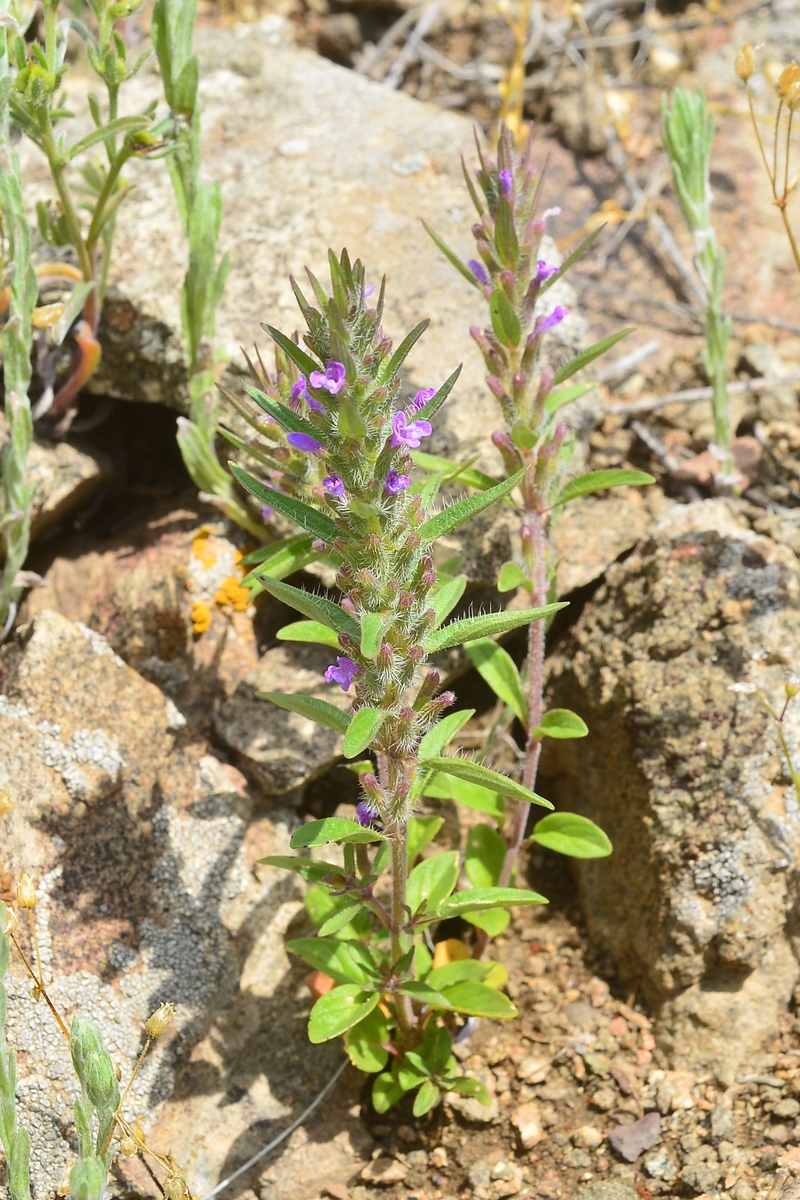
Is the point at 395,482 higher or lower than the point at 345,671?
higher

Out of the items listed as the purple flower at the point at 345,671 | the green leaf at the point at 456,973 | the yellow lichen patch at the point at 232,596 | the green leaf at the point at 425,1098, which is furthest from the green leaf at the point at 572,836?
the yellow lichen patch at the point at 232,596

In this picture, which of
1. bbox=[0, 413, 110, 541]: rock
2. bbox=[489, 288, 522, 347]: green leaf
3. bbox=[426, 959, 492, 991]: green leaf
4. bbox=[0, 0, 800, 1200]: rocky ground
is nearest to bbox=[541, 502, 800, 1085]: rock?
bbox=[0, 0, 800, 1200]: rocky ground

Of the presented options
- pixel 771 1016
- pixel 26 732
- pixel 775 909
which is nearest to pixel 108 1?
pixel 26 732

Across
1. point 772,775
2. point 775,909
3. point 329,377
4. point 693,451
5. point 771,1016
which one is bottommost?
point 771,1016

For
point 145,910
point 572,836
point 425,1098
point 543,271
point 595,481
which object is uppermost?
point 543,271

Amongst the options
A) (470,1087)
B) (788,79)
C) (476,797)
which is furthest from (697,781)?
(788,79)

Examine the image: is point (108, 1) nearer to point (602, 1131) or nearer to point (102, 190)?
point (102, 190)

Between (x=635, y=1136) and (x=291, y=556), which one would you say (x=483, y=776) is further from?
(x=635, y=1136)

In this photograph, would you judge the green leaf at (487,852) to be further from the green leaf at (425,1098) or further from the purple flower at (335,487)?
the purple flower at (335,487)
